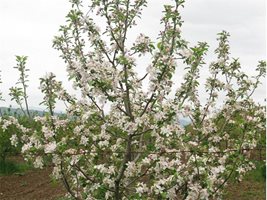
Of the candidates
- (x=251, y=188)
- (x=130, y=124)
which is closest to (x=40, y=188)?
(x=251, y=188)

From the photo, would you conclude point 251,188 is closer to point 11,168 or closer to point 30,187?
point 30,187

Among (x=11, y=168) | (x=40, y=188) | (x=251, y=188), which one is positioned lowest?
(x=251, y=188)

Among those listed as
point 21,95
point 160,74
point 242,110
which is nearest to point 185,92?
point 160,74

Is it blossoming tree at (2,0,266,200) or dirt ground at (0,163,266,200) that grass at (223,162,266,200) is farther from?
blossoming tree at (2,0,266,200)

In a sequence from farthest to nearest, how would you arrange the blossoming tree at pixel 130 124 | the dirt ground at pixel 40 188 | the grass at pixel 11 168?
the grass at pixel 11 168, the dirt ground at pixel 40 188, the blossoming tree at pixel 130 124

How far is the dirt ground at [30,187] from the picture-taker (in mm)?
11297

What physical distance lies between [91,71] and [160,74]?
862 millimetres

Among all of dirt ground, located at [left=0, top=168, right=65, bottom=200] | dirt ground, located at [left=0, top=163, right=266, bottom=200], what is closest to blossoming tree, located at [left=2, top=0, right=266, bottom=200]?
dirt ground, located at [left=0, top=163, right=266, bottom=200]

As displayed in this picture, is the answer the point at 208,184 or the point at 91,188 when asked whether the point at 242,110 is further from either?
the point at 91,188

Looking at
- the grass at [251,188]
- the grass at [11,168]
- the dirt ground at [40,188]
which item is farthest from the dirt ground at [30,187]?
the grass at [251,188]

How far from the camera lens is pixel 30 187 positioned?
1244 cm

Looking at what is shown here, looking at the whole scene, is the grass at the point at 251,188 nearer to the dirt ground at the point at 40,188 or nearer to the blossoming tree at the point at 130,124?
the dirt ground at the point at 40,188

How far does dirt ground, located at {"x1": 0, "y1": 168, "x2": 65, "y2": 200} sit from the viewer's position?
1130 centimetres

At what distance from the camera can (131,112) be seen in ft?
18.7
